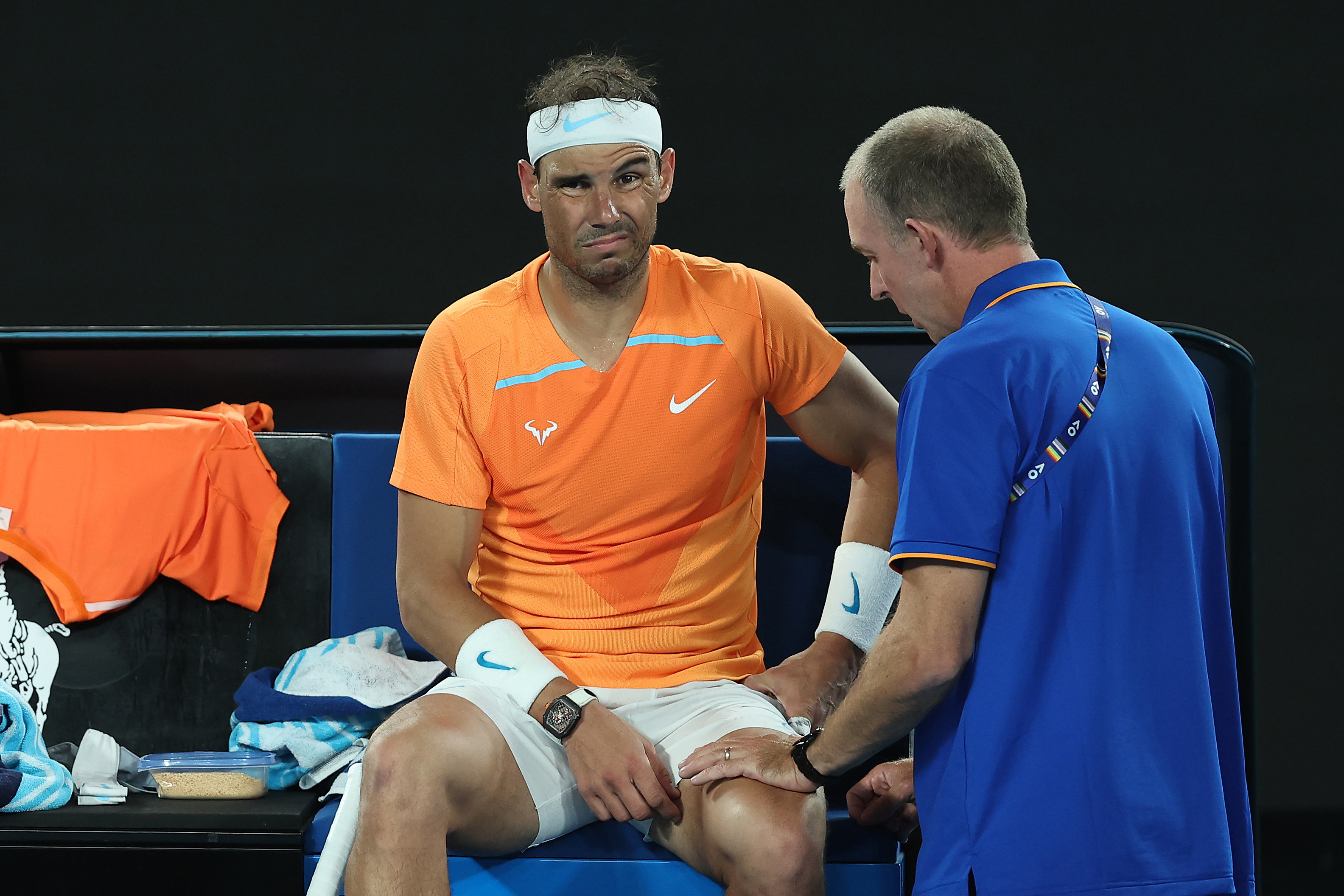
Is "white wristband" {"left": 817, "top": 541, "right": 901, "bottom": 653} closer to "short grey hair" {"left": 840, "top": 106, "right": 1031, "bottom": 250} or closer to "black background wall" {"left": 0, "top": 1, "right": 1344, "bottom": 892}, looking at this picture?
"short grey hair" {"left": 840, "top": 106, "right": 1031, "bottom": 250}

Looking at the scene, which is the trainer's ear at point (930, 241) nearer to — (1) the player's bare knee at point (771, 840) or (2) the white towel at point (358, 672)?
(1) the player's bare knee at point (771, 840)

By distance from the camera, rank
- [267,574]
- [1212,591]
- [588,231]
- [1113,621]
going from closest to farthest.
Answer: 1. [1113,621]
2. [1212,591]
3. [588,231]
4. [267,574]

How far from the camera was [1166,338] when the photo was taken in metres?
1.37

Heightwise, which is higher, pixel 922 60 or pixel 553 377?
pixel 922 60

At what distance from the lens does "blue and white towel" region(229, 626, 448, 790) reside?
7.02ft

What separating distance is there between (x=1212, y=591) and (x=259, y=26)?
8.97ft

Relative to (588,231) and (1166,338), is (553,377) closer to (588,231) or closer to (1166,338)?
(588,231)

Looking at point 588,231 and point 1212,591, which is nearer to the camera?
point 1212,591

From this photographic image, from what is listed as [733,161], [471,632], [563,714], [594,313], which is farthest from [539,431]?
[733,161]

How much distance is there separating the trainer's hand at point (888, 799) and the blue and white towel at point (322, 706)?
83 cm

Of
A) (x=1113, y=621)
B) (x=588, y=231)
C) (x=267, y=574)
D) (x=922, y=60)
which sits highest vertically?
(x=922, y=60)

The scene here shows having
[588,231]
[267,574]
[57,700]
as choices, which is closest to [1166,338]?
[588,231]

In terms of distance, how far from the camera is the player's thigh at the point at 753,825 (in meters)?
1.56

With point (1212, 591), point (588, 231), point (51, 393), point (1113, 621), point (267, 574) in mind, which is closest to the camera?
point (1113, 621)
